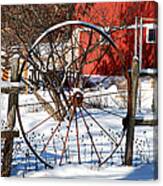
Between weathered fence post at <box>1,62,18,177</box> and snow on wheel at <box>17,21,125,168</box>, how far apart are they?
0.09 ft

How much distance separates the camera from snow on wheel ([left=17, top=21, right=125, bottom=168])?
2.86 m

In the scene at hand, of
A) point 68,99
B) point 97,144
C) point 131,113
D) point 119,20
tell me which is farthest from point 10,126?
point 119,20

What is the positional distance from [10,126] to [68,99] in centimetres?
28

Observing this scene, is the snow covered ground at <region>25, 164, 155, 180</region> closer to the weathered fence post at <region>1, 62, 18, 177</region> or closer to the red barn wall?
the weathered fence post at <region>1, 62, 18, 177</region>

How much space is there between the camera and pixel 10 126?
9.65ft

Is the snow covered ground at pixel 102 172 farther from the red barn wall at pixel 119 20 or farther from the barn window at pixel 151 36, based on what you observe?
the barn window at pixel 151 36

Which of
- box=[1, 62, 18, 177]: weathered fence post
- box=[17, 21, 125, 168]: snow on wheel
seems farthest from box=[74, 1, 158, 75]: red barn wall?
box=[1, 62, 18, 177]: weathered fence post

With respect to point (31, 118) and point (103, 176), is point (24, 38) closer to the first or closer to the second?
point (31, 118)

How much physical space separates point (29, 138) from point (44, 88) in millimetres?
222

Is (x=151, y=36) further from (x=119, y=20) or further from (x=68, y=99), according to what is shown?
(x=68, y=99)

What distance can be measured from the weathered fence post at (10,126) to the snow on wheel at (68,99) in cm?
3

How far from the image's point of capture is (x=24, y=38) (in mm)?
2934

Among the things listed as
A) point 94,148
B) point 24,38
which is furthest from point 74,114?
point 24,38

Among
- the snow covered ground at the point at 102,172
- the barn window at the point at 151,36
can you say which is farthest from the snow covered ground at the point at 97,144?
the barn window at the point at 151,36
